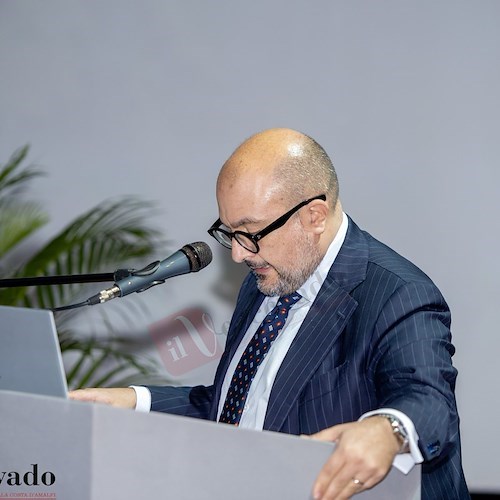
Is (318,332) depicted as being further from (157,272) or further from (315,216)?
(157,272)

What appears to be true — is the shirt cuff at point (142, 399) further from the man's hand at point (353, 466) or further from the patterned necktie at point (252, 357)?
the man's hand at point (353, 466)

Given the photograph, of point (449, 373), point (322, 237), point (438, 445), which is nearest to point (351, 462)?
point (438, 445)

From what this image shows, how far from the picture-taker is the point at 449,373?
2.03 meters

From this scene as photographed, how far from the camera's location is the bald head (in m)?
2.30

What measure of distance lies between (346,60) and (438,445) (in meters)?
2.79

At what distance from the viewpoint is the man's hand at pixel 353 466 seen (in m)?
1.63

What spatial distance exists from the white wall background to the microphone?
234 centimetres

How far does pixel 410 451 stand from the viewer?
1767mm

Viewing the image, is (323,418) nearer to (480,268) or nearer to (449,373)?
(449,373)

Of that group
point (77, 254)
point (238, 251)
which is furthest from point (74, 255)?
point (238, 251)

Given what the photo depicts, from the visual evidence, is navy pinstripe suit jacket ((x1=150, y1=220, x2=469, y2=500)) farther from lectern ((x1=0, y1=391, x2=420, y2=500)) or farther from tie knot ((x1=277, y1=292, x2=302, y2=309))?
lectern ((x1=0, y1=391, x2=420, y2=500))

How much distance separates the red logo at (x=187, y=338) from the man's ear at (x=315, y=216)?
2.22m

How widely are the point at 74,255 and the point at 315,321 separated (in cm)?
229

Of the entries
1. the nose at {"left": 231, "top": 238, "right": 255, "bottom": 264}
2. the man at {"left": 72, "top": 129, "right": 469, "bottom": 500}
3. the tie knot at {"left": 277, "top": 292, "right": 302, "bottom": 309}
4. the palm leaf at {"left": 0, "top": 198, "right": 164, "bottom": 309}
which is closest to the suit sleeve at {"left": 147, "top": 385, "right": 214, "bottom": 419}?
the man at {"left": 72, "top": 129, "right": 469, "bottom": 500}
